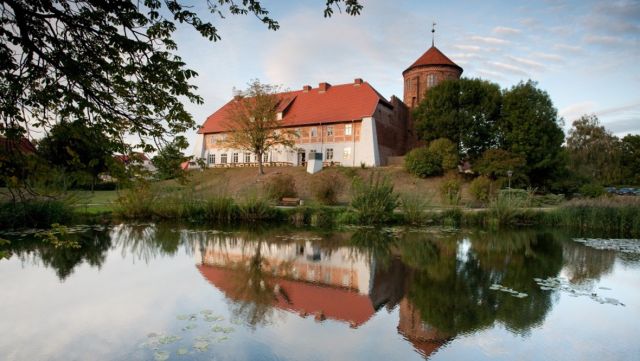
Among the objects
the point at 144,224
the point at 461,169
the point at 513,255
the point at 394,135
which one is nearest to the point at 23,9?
the point at 513,255

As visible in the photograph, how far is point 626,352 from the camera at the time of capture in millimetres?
5691

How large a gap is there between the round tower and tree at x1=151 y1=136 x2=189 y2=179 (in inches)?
1664

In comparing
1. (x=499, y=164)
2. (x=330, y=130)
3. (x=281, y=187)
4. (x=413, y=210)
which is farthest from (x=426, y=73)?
(x=413, y=210)

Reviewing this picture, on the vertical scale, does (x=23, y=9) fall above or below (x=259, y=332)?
above

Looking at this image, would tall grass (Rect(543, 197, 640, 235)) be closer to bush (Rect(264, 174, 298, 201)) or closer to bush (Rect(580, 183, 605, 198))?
bush (Rect(580, 183, 605, 198))

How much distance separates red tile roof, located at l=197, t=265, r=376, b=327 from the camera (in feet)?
23.1

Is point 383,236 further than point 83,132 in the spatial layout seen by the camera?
Yes

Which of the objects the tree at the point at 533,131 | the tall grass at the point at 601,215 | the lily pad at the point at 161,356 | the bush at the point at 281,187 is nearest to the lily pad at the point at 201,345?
the lily pad at the point at 161,356

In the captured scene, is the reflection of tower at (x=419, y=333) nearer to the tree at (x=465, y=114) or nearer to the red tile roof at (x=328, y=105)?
the tree at (x=465, y=114)

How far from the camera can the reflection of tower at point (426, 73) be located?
147 ft

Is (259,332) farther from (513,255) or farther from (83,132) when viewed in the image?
(513,255)

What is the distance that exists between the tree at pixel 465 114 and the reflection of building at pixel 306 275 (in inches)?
1054

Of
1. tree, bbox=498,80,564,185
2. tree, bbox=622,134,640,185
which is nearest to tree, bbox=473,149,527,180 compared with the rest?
tree, bbox=498,80,564,185

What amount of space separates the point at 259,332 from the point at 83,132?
3.47m
